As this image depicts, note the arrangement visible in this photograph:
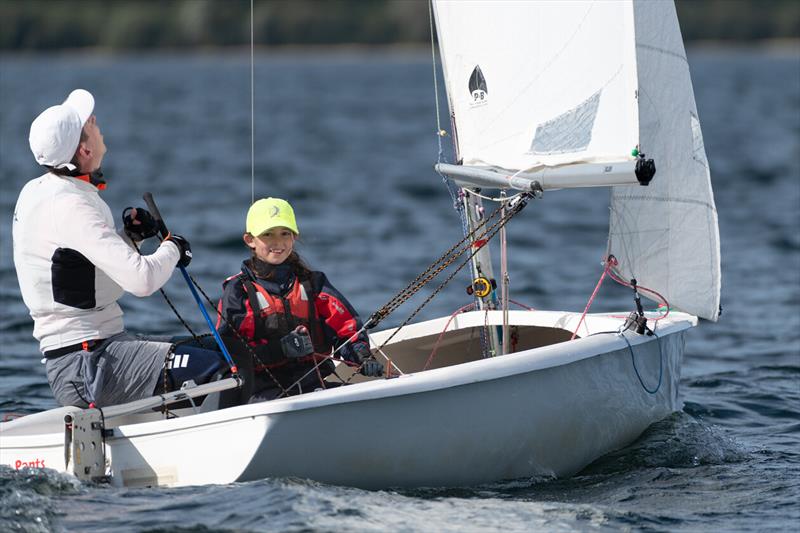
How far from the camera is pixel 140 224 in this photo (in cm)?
504

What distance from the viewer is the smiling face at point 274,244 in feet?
17.6

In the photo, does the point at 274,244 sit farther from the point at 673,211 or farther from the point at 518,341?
the point at 673,211

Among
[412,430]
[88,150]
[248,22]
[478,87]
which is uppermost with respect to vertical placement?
[248,22]

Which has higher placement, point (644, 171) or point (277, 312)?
point (644, 171)

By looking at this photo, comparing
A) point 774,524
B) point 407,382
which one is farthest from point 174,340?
point 774,524

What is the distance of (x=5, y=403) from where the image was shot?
6.90m

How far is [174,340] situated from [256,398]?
440 mm

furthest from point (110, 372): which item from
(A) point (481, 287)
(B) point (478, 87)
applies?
(B) point (478, 87)

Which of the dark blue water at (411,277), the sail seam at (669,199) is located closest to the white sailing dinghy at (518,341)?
the sail seam at (669,199)

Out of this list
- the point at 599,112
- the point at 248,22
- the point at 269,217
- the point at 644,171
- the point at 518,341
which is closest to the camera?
the point at 269,217

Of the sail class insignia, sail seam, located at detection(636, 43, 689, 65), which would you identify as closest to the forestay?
sail seam, located at detection(636, 43, 689, 65)

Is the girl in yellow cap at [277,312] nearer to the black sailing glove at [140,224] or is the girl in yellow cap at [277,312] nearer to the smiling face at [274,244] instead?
the smiling face at [274,244]

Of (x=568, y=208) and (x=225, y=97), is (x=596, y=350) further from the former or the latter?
(x=225, y=97)

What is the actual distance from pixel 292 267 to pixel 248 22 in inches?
2871
